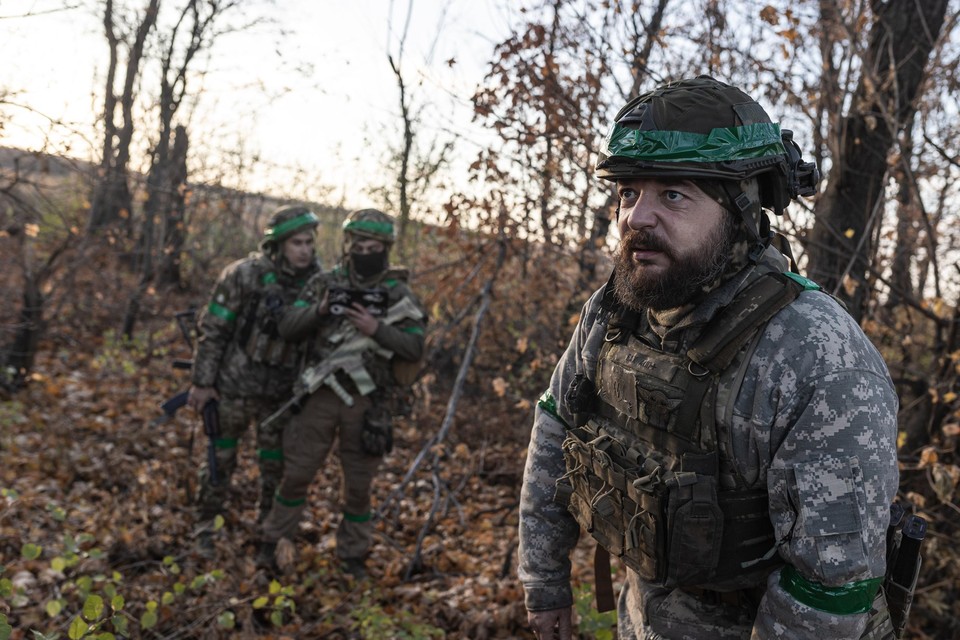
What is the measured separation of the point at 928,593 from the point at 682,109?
12.2ft

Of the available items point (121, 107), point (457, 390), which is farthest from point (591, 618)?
point (121, 107)

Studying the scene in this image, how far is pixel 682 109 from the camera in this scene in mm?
1803

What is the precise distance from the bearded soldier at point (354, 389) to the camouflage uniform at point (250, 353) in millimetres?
347

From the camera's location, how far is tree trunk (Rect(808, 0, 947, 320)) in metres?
3.92

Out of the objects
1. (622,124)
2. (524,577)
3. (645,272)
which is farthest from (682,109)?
(524,577)

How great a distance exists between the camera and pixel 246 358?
487cm

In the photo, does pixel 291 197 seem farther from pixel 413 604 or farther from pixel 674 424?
pixel 674 424

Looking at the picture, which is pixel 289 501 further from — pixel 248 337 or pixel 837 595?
pixel 837 595

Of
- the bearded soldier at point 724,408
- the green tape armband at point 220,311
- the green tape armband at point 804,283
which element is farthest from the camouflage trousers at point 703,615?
the green tape armband at point 220,311

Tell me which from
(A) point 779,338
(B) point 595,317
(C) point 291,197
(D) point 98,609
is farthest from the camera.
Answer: (C) point 291,197

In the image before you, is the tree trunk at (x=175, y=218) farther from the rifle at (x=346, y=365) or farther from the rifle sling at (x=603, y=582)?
the rifle sling at (x=603, y=582)

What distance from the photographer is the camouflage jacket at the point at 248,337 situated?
4789 millimetres

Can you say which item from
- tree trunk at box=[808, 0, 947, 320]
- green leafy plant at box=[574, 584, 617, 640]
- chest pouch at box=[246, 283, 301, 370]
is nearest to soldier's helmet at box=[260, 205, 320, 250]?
chest pouch at box=[246, 283, 301, 370]

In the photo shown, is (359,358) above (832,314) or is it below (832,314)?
below
